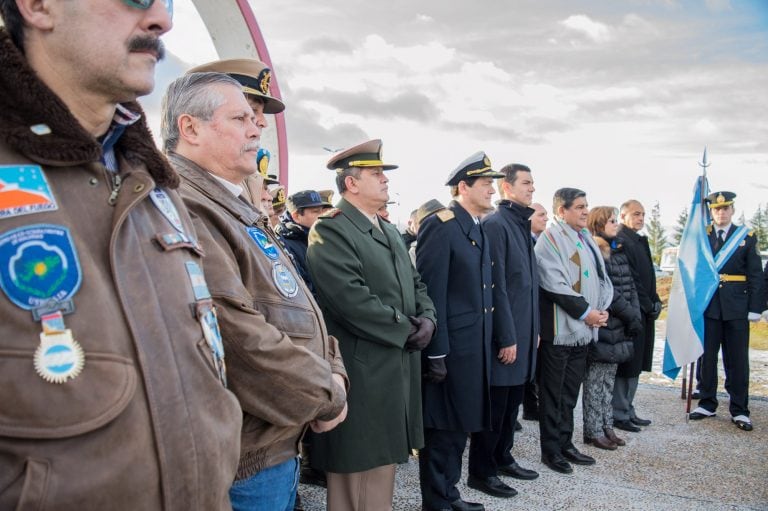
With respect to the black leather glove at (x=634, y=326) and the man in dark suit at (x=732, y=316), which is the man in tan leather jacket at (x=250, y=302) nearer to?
the black leather glove at (x=634, y=326)

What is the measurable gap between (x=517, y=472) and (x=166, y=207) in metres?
4.09

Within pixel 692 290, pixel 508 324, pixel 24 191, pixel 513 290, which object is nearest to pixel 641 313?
pixel 692 290

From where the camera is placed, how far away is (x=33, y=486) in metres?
0.97

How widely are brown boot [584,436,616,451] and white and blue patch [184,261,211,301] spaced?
5041 mm

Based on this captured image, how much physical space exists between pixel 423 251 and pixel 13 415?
3.32m

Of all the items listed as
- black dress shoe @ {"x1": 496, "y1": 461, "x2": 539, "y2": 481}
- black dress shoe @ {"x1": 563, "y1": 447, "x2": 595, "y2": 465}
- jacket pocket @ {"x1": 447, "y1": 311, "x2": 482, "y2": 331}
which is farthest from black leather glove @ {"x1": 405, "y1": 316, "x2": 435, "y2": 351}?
black dress shoe @ {"x1": 563, "y1": 447, "x2": 595, "y2": 465}

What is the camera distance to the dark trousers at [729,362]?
6320mm

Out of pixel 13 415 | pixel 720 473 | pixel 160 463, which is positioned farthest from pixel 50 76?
pixel 720 473

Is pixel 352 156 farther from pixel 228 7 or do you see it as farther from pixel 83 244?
pixel 83 244

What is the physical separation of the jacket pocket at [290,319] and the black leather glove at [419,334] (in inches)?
52.5

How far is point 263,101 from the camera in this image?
2725 millimetres

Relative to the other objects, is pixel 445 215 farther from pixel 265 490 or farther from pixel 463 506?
pixel 265 490

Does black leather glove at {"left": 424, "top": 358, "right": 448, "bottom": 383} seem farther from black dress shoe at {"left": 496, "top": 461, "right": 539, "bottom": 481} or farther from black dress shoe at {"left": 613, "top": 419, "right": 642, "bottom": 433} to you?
black dress shoe at {"left": 613, "top": 419, "right": 642, "bottom": 433}

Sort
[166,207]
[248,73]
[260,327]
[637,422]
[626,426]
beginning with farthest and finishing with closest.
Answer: [637,422]
[626,426]
[248,73]
[260,327]
[166,207]
